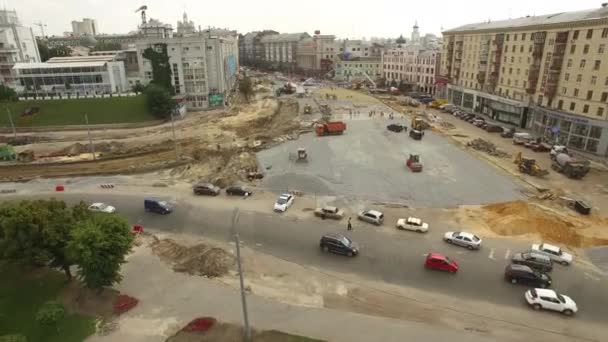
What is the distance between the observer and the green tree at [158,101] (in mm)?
77812

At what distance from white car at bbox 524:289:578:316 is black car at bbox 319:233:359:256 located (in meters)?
12.8

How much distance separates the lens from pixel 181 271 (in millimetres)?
28578

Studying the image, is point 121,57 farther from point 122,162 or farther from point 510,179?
point 510,179

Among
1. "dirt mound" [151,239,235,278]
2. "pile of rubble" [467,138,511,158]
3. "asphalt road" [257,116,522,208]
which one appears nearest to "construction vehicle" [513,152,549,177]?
"asphalt road" [257,116,522,208]

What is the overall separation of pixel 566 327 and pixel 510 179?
28.1m

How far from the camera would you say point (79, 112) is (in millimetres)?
79438

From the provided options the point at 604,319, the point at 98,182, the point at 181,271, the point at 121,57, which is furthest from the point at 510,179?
the point at 121,57

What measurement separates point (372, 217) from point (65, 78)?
86.3 m

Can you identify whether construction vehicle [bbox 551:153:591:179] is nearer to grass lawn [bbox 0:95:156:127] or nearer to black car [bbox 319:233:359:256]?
black car [bbox 319:233:359:256]

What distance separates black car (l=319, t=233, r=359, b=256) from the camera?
30.4 meters

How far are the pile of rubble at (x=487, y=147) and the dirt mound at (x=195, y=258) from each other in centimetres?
4617

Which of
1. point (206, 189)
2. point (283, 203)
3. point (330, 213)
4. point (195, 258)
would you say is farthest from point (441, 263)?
point (206, 189)

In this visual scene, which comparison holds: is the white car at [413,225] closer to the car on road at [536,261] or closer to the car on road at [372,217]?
the car on road at [372,217]

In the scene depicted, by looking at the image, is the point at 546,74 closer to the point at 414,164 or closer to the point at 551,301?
the point at 414,164
